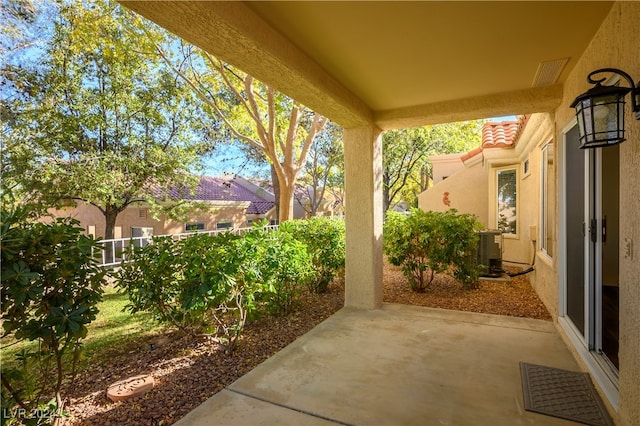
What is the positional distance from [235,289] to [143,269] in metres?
0.96

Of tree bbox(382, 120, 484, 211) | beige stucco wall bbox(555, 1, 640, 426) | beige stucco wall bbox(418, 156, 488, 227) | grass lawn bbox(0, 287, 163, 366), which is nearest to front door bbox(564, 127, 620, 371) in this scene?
beige stucco wall bbox(555, 1, 640, 426)

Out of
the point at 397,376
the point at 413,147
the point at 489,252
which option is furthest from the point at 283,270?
the point at 413,147

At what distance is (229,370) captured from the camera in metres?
3.36

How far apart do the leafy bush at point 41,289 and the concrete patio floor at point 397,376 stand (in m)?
1.07

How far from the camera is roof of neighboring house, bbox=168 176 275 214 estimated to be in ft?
57.1

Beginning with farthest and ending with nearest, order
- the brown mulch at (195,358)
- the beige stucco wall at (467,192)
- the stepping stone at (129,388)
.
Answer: the beige stucco wall at (467,192) < the stepping stone at (129,388) < the brown mulch at (195,358)

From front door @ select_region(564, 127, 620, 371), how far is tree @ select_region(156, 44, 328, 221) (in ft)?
19.9

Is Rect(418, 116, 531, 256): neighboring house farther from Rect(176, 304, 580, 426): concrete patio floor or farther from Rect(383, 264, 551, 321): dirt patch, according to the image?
Rect(176, 304, 580, 426): concrete patio floor

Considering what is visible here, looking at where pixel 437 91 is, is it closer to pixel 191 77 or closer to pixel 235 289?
pixel 235 289

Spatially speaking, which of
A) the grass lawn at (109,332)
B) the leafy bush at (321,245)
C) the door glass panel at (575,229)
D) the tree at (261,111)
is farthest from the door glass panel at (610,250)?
the tree at (261,111)

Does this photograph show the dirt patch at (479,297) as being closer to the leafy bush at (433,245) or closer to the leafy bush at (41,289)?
the leafy bush at (433,245)

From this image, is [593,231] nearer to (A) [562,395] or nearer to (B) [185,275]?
(A) [562,395]

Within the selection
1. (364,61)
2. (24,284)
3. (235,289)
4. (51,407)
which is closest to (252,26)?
(364,61)

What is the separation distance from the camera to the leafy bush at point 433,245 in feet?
19.6
